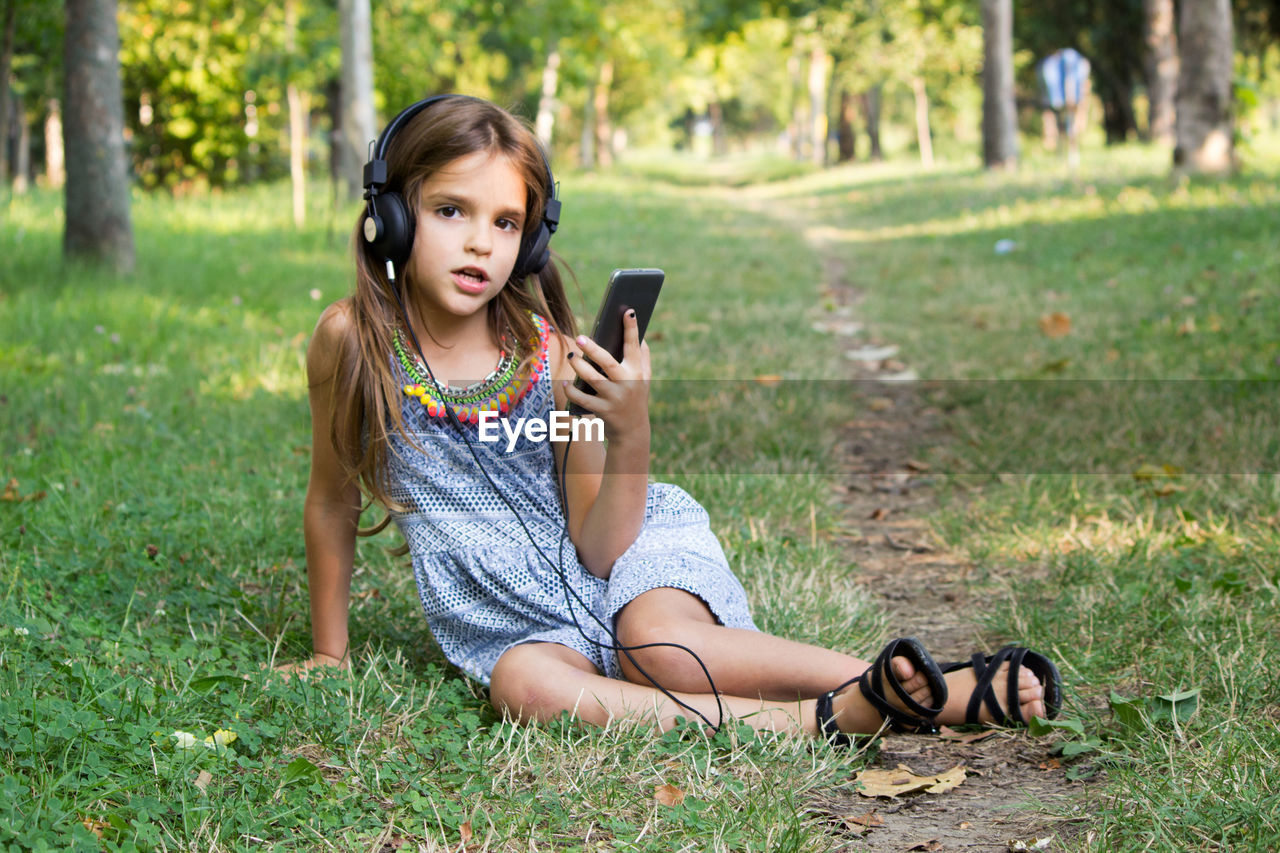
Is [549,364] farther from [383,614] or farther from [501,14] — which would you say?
[501,14]

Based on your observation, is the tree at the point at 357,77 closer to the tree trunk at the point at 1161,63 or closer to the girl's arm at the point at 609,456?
the girl's arm at the point at 609,456

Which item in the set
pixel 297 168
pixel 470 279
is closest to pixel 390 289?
pixel 470 279

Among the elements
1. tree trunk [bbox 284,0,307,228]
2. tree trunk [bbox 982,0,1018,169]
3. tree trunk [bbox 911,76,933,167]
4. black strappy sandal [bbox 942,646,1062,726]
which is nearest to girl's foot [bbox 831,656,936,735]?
black strappy sandal [bbox 942,646,1062,726]

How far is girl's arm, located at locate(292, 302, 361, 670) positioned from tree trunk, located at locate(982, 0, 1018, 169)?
1688 cm

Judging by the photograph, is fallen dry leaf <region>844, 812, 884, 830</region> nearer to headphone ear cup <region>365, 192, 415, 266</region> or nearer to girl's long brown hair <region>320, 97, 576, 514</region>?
girl's long brown hair <region>320, 97, 576, 514</region>

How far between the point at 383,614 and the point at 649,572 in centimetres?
→ 86

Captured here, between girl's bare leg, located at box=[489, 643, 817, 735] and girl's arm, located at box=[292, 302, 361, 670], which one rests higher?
girl's arm, located at box=[292, 302, 361, 670]

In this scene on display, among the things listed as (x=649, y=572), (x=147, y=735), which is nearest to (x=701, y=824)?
(x=649, y=572)

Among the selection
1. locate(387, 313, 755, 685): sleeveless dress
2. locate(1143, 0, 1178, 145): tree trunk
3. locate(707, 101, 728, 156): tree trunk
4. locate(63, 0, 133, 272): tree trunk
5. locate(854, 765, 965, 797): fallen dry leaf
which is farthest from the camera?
locate(707, 101, 728, 156): tree trunk

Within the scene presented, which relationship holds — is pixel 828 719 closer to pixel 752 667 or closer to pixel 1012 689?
pixel 752 667

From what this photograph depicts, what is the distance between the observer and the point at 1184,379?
205 inches

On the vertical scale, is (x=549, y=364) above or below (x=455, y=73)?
below

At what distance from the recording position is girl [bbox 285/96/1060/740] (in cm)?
236

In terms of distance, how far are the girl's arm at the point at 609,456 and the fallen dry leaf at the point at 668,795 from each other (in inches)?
25.6
